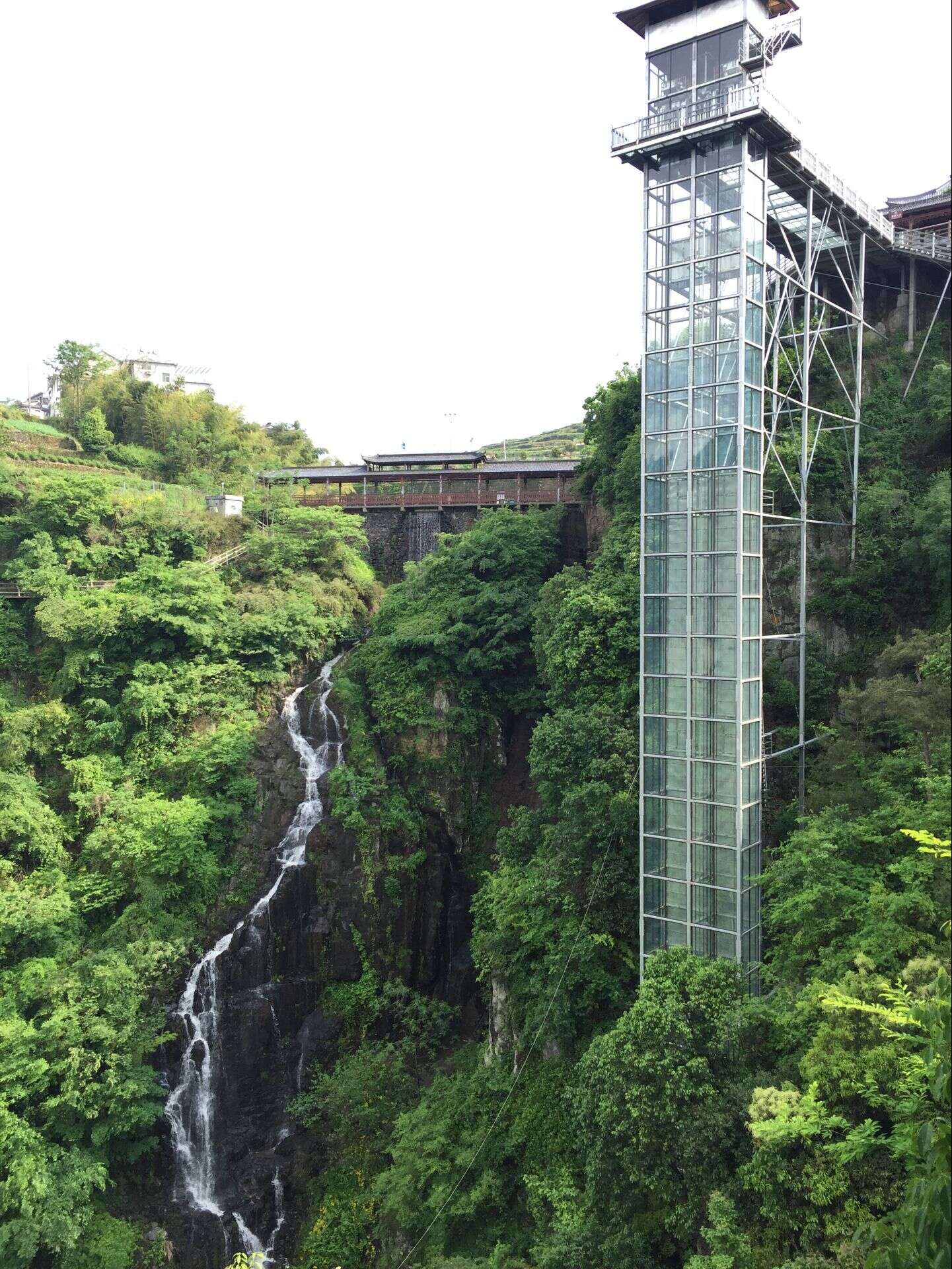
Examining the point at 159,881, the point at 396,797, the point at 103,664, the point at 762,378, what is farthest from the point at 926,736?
the point at 103,664

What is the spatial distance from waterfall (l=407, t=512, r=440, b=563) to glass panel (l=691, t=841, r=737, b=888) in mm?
18023

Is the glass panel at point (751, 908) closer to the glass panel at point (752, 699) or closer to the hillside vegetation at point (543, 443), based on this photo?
the glass panel at point (752, 699)

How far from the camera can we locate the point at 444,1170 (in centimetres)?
1738

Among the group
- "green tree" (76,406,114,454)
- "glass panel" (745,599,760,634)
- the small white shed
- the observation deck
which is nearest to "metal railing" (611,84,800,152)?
the observation deck

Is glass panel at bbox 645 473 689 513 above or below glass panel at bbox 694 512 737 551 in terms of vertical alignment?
above

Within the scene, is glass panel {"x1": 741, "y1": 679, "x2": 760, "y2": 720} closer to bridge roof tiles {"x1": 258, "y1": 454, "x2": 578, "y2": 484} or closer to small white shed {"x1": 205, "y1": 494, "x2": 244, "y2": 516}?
bridge roof tiles {"x1": 258, "y1": 454, "x2": 578, "y2": 484}

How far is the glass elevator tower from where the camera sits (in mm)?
17938

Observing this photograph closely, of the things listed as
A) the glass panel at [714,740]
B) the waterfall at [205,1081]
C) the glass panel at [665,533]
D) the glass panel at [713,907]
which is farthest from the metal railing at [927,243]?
the waterfall at [205,1081]

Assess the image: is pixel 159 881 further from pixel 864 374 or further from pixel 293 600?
pixel 864 374

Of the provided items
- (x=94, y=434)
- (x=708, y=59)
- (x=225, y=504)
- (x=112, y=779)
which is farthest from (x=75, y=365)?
(x=708, y=59)

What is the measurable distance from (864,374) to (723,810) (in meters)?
11.4

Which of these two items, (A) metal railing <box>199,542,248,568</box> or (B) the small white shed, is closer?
(A) metal railing <box>199,542,248,568</box>

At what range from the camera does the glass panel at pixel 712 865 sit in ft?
58.9

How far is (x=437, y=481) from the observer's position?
34.7m
